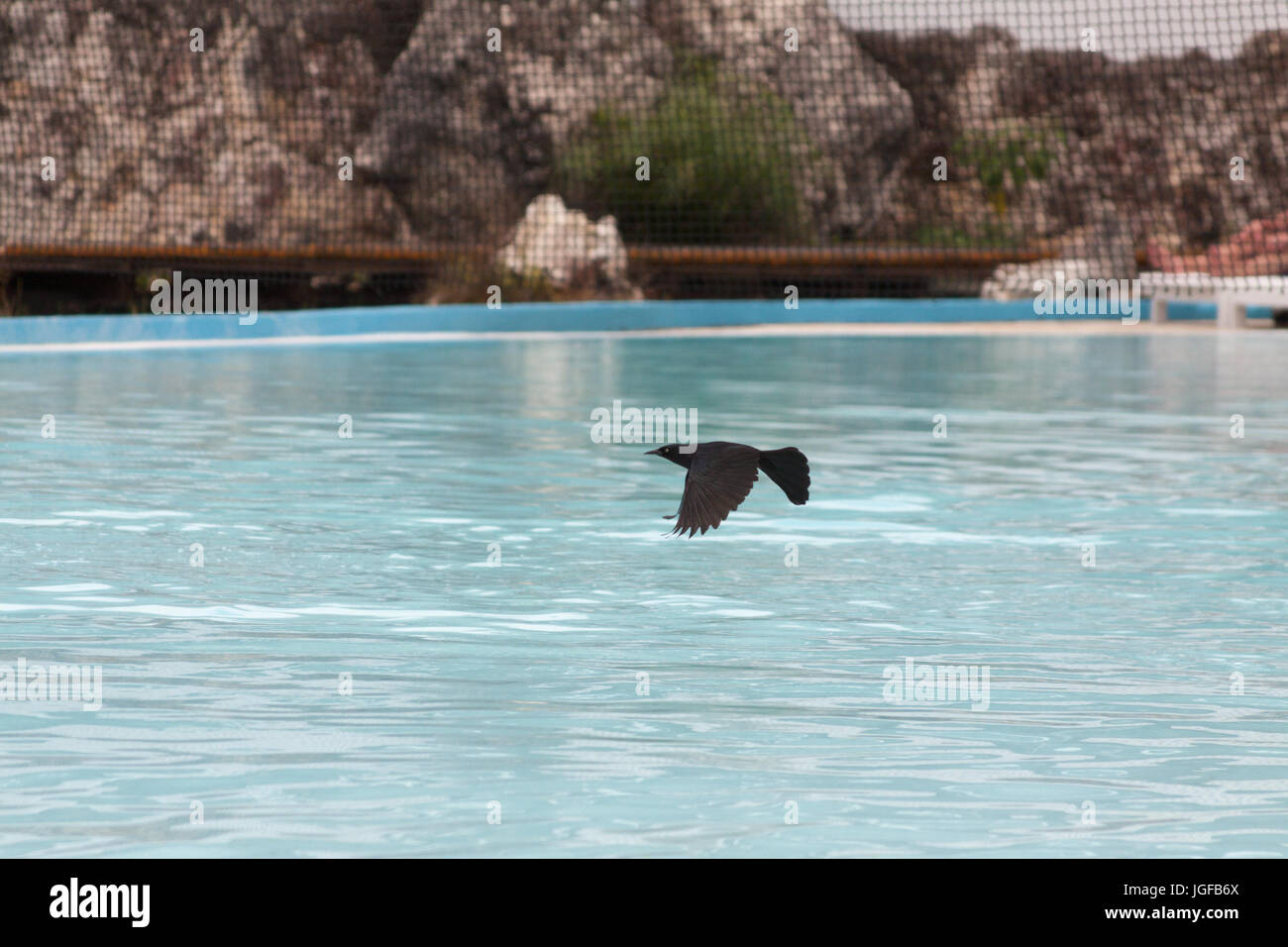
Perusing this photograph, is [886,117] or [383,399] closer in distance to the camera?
[383,399]

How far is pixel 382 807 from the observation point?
349 cm

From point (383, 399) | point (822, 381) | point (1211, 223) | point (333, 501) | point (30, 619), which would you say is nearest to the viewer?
point (30, 619)

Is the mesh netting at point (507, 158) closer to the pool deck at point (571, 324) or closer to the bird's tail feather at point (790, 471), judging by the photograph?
the pool deck at point (571, 324)

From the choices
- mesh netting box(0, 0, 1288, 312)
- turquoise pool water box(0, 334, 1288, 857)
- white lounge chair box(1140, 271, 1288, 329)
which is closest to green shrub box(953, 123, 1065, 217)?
mesh netting box(0, 0, 1288, 312)

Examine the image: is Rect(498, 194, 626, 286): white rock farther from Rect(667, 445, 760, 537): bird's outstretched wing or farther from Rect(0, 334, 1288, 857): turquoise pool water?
Rect(667, 445, 760, 537): bird's outstretched wing

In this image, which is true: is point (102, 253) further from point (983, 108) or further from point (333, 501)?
point (983, 108)

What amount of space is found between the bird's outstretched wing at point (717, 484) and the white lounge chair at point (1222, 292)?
14.8 meters

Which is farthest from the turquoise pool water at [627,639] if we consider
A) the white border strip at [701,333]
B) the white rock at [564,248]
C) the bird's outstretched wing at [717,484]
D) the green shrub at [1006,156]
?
the green shrub at [1006,156]

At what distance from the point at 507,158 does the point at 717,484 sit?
18933 mm

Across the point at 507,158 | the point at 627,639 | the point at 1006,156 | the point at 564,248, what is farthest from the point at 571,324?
the point at 627,639

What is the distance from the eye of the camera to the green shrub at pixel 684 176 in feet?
70.2
